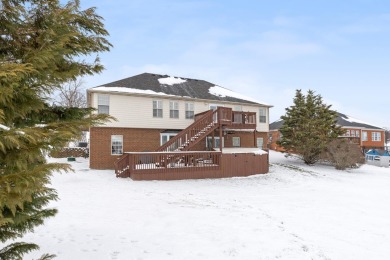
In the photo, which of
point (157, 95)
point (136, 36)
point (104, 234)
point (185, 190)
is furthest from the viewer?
point (157, 95)

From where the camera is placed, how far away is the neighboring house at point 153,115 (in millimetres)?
21641

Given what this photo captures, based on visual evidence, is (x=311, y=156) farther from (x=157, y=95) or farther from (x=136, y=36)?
(x=136, y=36)

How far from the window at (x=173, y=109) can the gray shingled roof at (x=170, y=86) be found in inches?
33.7

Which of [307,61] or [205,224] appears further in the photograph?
[307,61]

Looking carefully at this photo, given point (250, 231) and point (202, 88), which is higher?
point (202, 88)

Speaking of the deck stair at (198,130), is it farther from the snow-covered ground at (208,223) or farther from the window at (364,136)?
the window at (364,136)

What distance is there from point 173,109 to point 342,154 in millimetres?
17146

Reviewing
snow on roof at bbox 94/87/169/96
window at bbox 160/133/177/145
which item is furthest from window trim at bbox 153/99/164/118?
window at bbox 160/133/177/145

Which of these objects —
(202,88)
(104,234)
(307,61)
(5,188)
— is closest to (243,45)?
(202,88)

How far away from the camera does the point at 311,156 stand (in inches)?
1149

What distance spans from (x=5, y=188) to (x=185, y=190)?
1251 cm

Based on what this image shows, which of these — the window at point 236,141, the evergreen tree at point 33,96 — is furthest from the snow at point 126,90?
the evergreen tree at point 33,96

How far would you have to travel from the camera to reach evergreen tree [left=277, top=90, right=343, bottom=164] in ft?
92.1

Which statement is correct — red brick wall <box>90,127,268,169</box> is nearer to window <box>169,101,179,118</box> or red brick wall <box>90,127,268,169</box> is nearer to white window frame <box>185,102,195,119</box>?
window <box>169,101,179,118</box>
